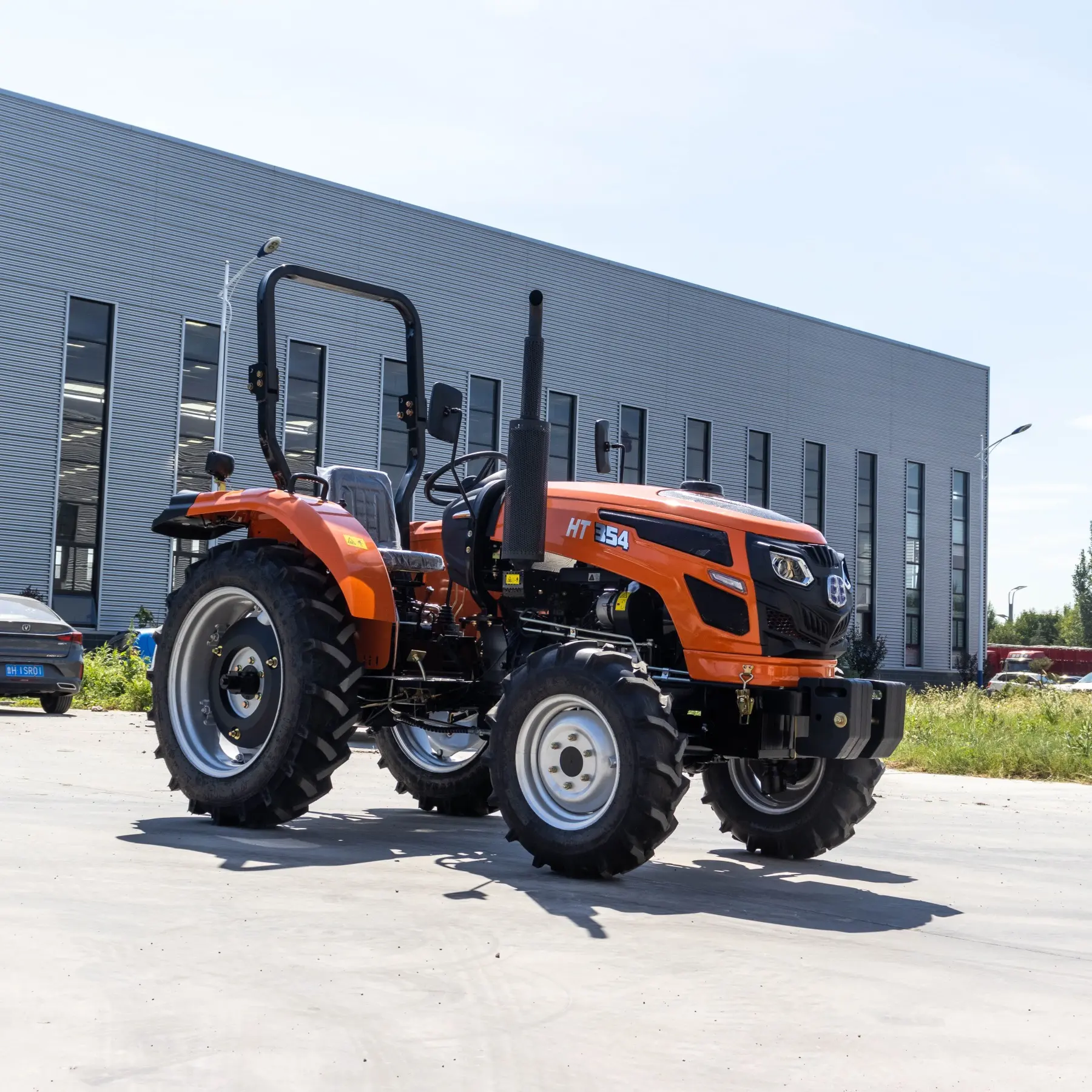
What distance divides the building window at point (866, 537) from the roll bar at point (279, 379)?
42924 millimetres

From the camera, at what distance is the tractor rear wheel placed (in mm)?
8992

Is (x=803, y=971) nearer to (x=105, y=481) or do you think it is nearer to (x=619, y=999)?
(x=619, y=999)

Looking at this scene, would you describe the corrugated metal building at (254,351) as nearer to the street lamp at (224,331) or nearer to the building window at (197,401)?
the building window at (197,401)

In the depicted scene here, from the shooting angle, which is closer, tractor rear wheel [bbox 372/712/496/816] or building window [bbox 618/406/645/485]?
tractor rear wheel [bbox 372/712/496/816]

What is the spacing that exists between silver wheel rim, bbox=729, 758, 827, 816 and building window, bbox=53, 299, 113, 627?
26763 mm

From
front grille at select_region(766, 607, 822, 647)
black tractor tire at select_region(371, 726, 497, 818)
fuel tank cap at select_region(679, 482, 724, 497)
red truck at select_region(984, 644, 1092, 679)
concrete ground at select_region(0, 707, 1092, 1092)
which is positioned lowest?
concrete ground at select_region(0, 707, 1092, 1092)

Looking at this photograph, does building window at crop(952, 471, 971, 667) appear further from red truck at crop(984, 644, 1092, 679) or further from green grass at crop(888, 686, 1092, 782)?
green grass at crop(888, 686, 1092, 782)

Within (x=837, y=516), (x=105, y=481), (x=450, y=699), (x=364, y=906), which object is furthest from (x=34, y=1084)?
(x=837, y=516)

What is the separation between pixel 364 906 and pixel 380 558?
8.38ft

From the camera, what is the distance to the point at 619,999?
14.1 feet

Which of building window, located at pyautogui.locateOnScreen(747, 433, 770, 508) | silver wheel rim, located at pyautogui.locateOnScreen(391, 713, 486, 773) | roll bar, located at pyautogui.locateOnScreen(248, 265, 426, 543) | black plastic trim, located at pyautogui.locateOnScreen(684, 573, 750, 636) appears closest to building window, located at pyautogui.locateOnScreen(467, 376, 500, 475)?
building window, located at pyautogui.locateOnScreen(747, 433, 770, 508)

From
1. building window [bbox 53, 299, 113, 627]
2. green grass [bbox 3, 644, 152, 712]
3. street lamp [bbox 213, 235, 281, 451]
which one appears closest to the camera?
green grass [bbox 3, 644, 152, 712]

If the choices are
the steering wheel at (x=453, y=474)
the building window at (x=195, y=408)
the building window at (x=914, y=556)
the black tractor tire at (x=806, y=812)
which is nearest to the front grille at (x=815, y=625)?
the black tractor tire at (x=806, y=812)

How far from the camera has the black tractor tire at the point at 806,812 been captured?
24.1ft
